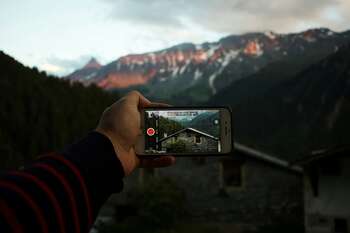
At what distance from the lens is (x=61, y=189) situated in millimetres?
1413

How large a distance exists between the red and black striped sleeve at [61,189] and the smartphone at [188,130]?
2.90ft

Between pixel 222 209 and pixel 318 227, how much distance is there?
565 cm

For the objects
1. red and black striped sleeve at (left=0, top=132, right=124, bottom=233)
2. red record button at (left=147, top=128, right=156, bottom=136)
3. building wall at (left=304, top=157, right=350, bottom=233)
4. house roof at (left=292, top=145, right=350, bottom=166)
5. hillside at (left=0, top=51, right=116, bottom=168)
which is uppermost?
hillside at (left=0, top=51, right=116, bottom=168)

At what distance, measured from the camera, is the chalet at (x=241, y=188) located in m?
29.7

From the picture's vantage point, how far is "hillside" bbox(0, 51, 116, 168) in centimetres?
4098

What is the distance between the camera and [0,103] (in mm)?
42938

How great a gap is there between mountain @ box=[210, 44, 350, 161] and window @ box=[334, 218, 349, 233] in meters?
67.6

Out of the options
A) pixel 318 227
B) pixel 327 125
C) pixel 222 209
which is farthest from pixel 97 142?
pixel 327 125

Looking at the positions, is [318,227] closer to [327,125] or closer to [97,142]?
[97,142]

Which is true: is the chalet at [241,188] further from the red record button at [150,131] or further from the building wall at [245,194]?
the red record button at [150,131]

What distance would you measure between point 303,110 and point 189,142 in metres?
137

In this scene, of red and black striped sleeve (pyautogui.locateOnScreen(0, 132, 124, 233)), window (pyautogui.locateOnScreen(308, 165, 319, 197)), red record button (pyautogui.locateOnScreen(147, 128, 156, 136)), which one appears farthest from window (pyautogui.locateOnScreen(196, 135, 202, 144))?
window (pyautogui.locateOnScreen(308, 165, 319, 197))

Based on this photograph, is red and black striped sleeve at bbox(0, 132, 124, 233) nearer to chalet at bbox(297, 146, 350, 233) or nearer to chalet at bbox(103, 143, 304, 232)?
chalet at bbox(297, 146, 350, 233)

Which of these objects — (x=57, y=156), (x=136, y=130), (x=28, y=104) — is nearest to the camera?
(x=57, y=156)
